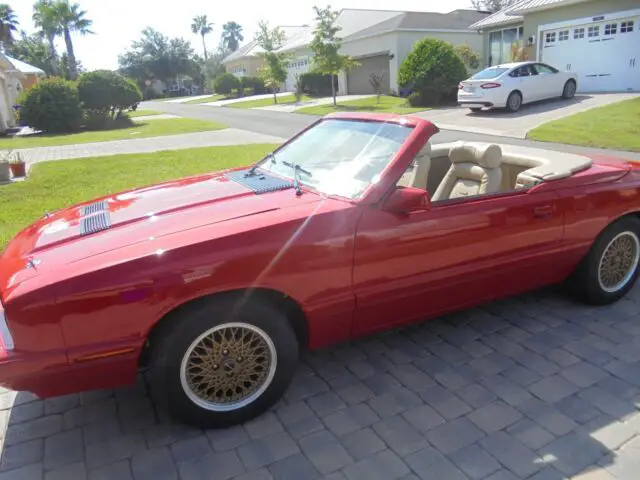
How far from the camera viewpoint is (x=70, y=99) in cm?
2336

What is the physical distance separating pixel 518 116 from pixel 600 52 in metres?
6.84

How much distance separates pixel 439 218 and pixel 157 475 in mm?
2041

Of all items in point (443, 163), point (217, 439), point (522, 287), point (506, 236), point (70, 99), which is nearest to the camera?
point (217, 439)

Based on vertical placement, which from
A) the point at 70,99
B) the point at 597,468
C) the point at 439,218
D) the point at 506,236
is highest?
the point at 70,99

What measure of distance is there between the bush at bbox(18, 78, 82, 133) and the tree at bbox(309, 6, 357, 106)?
1263 centimetres

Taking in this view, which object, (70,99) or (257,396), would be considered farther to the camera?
(70,99)

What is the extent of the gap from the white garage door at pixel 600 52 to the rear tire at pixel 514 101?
17.5 ft

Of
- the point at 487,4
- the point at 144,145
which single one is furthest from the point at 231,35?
the point at 144,145

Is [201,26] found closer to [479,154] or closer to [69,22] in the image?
[69,22]

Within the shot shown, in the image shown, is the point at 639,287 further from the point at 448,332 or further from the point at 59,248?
the point at 59,248

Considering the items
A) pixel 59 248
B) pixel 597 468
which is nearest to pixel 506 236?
pixel 597 468

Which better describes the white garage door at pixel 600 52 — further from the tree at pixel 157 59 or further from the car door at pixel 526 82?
the tree at pixel 157 59

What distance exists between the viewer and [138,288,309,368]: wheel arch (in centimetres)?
244

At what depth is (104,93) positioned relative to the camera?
25.0 meters
